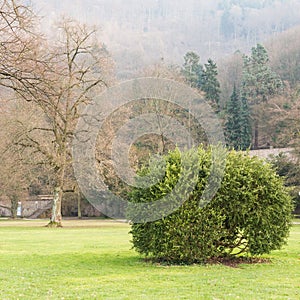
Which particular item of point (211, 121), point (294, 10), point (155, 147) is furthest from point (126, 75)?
point (294, 10)

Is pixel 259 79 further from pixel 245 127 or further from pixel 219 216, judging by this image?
pixel 219 216

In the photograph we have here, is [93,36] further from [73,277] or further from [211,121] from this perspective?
[73,277]

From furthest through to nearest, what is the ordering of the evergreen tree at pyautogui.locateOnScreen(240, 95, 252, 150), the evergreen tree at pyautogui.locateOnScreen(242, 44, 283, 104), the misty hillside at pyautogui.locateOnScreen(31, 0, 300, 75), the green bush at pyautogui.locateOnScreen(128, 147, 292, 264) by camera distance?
the misty hillside at pyautogui.locateOnScreen(31, 0, 300, 75) → the evergreen tree at pyautogui.locateOnScreen(242, 44, 283, 104) → the evergreen tree at pyautogui.locateOnScreen(240, 95, 252, 150) → the green bush at pyautogui.locateOnScreen(128, 147, 292, 264)

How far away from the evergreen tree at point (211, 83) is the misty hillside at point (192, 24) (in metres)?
4.24

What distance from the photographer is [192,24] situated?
77750mm

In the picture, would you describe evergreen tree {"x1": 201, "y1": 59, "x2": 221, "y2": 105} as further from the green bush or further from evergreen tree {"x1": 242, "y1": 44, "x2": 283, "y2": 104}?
the green bush

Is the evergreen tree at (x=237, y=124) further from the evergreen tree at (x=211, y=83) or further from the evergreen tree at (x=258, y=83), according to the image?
the evergreen tree at (x=211, y=83)

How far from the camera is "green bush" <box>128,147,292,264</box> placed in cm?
1042

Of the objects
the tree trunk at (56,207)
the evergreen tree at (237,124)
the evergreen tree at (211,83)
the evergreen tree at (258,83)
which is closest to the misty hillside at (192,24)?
the evergreen tree at (211,83)

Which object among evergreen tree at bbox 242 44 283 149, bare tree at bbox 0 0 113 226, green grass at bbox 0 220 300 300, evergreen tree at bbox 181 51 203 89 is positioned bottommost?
green grass at bbox 0 220 300 300

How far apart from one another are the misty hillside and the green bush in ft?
127

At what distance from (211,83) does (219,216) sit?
47240 millimetres

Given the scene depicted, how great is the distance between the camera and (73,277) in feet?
29.6

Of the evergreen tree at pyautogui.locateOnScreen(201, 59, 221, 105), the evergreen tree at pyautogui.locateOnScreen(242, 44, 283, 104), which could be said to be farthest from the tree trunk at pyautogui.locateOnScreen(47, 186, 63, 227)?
the evergreen tree at pyautogui.locateOnScreen(242, 44, 283, 104)
